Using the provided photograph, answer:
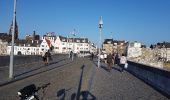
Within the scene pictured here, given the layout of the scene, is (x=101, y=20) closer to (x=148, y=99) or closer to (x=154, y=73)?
(x=154, y=73)

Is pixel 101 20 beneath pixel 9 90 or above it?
above

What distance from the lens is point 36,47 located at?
7756 inches

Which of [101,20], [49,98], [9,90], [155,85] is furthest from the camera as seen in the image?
[101,20]

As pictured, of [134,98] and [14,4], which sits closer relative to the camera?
[134,98]

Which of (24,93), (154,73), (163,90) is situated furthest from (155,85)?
(24,93)

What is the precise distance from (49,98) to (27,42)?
186 metres

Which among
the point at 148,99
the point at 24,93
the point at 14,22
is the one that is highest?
the point at 14,22

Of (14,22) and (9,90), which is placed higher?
(14,22)

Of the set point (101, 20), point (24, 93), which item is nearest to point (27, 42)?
point (101, 20)

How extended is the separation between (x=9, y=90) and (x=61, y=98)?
12.5ft

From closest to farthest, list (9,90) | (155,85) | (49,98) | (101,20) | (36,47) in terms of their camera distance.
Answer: (49,98), (9,90), (155,85), (101,20), (36,47)

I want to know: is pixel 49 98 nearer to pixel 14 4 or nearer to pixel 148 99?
pixel 148 99

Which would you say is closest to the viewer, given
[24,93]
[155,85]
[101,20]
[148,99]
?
[24,93]

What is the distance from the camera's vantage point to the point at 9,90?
18656 mm
